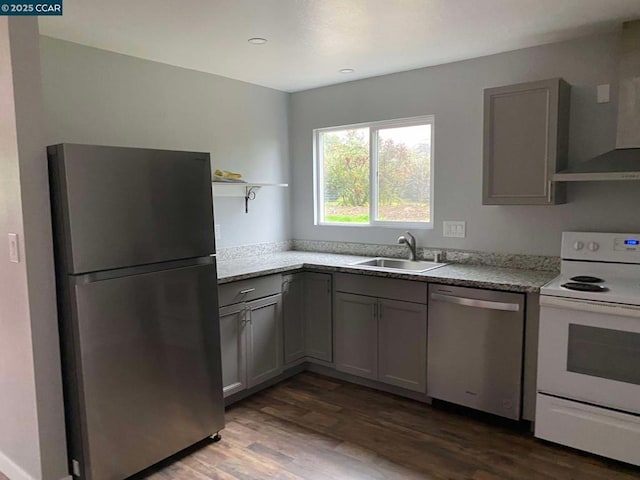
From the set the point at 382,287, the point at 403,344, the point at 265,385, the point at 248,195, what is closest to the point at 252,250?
the point at 248,195

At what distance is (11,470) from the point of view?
233cm

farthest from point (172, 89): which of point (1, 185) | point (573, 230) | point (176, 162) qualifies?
point (573, 230)

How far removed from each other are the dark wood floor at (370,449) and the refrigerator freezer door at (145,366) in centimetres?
19

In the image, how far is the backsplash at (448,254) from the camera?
3084mm

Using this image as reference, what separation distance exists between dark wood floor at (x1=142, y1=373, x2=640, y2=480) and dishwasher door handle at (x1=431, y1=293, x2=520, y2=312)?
0.74 meters

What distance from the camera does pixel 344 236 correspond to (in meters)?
4.07

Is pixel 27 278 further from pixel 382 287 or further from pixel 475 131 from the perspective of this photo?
pixel 475 131

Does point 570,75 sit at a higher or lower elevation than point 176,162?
higher

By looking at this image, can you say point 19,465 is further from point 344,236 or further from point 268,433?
point 344,236

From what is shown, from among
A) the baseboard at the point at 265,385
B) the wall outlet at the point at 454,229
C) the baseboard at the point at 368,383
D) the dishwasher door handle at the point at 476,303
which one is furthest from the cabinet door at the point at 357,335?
the wall outlet at the point at 454,229

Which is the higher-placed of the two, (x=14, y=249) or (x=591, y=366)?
(x=14, y=249)

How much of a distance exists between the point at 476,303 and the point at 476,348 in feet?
0.93

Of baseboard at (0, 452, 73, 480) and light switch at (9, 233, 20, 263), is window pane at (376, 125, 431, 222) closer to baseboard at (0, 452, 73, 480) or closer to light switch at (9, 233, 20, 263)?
light switch at (9, 233, 20, 263)

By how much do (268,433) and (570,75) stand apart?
2.89 meters
